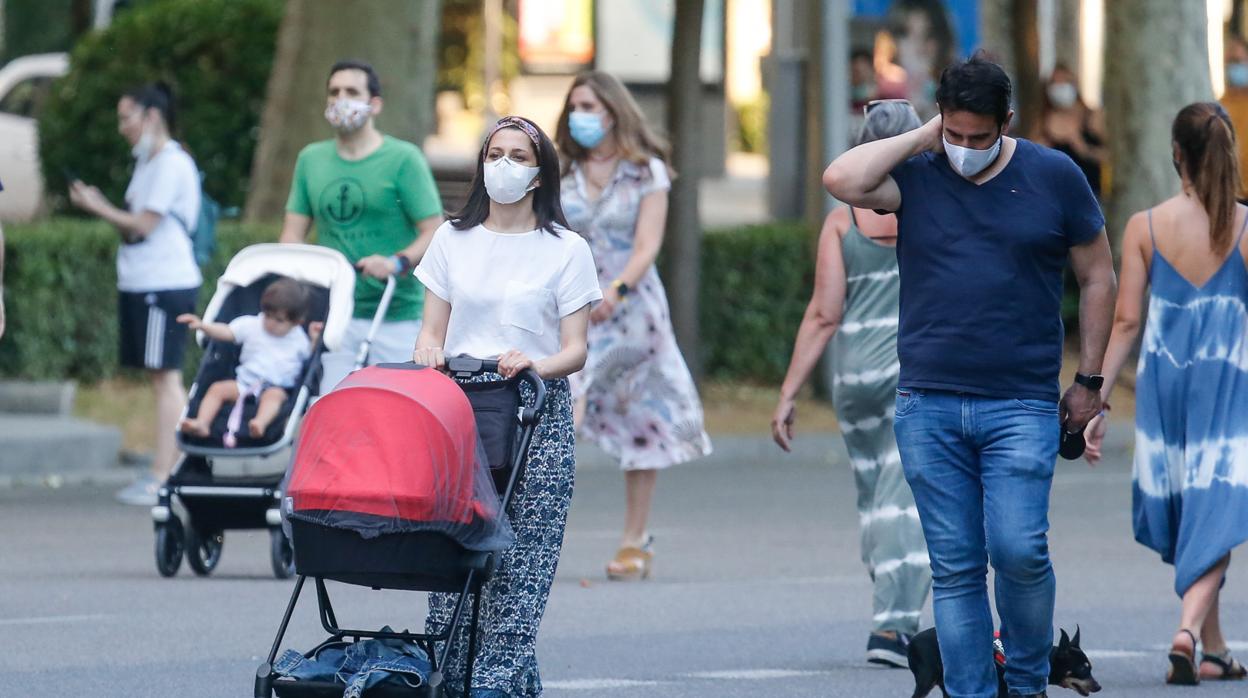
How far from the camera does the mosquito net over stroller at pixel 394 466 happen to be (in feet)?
18.4

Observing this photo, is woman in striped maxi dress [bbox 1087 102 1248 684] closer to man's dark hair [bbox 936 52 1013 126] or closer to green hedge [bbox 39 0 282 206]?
man's dark hair [bbox 936 52 1013 126]

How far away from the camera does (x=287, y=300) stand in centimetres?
954

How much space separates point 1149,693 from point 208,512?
3873 millimetres

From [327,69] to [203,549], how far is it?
24.4 feet

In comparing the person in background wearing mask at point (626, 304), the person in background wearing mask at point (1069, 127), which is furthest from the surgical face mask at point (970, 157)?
the person in background wearing mask at point (1069, 127)

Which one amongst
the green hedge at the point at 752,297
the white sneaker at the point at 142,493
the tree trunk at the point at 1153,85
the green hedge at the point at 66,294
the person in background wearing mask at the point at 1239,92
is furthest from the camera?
the tree trunk at the point at 1153,85

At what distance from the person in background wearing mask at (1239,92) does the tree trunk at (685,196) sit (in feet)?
12.3

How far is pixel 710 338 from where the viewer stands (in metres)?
18.2

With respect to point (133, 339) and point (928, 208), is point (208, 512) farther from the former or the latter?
point (928, 208)

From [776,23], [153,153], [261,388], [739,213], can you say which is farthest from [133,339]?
[739,213]

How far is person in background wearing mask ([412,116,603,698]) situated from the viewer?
618cm

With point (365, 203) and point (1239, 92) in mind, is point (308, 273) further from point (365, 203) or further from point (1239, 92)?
point (1239, 92)

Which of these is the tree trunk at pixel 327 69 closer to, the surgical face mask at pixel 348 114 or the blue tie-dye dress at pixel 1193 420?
the surgical face mask at pixel 348 114

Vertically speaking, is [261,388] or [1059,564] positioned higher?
[261,388]
